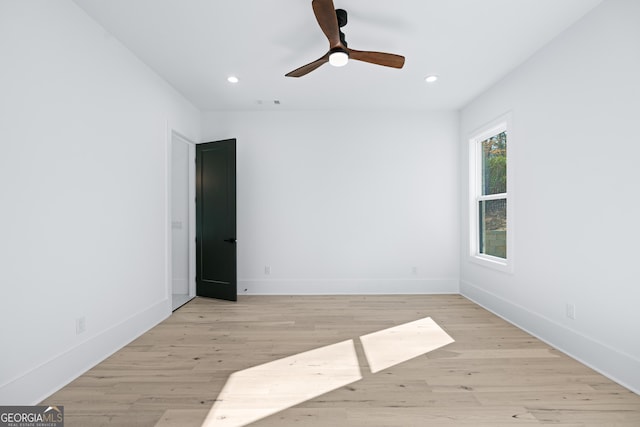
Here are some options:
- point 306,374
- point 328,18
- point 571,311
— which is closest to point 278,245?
point 306,374

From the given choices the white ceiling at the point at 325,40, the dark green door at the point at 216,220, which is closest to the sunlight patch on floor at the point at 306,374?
the dark green door at the point at 216,220

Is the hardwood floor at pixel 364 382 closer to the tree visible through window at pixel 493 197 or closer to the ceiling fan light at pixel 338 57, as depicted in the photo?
the tree visible through window at pixel 493 197

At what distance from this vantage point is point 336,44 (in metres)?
2.38

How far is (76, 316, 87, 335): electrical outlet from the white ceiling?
2.33m

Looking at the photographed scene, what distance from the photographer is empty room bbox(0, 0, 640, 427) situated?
197 cm

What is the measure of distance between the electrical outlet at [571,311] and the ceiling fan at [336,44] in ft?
8.17

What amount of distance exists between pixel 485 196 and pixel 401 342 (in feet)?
7.74

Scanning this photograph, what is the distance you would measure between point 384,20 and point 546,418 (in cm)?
292

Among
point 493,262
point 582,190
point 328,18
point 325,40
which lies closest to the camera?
point 328,18

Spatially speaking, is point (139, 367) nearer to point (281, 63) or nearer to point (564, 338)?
point (281, 63)

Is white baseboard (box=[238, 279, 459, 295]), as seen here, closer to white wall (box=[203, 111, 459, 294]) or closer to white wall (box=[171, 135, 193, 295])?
white wall (box=[203, 111, 459, 294])

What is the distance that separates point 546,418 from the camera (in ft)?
6.04

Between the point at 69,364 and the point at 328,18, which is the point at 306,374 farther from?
the point at 328,18

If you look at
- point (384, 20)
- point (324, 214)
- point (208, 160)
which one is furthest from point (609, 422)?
point (208, 160)
